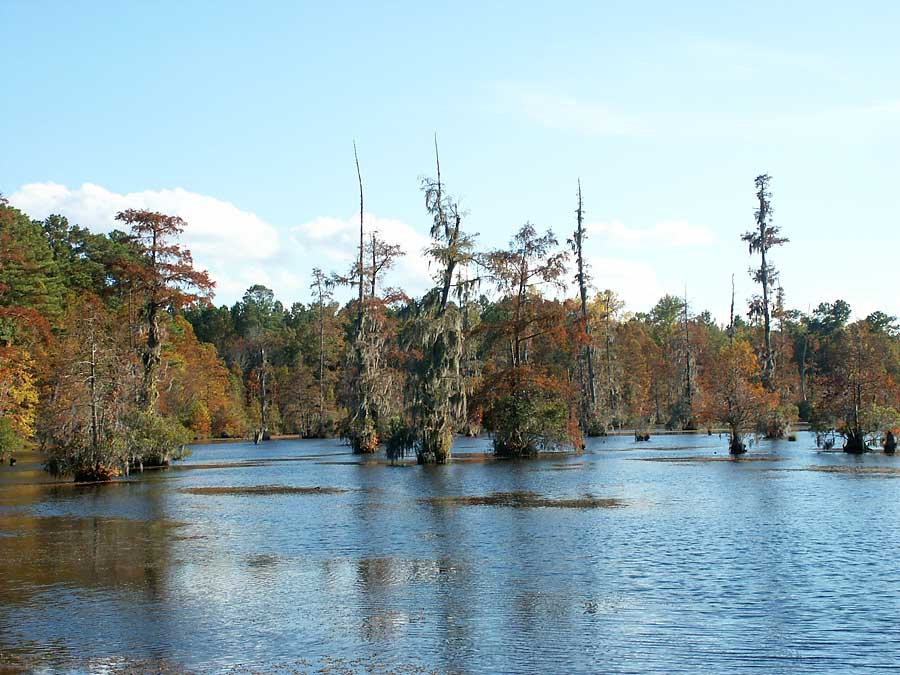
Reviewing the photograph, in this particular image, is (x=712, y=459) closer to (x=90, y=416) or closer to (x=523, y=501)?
(x=523, y=501)

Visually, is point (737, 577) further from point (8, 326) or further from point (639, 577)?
point (8, 326)

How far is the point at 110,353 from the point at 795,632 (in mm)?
33318

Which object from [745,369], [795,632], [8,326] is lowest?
[795,632]

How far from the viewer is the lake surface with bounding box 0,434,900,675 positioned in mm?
A: 12039

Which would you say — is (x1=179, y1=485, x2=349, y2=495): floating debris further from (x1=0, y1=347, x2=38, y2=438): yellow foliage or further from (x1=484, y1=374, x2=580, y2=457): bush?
(x1=0, y1=347, x2=38, y2=438): yellow foliage

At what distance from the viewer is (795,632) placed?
12805 millimetres

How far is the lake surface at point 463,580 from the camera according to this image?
12.0m

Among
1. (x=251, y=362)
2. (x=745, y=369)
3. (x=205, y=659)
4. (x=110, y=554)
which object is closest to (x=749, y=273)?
(x=745, y=369)

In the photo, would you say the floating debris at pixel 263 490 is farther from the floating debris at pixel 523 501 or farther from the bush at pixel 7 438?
the bush at pixel 7 438

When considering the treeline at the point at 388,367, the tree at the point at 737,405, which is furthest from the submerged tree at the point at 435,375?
the tree at the point at 737,405

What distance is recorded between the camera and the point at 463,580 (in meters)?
16.5

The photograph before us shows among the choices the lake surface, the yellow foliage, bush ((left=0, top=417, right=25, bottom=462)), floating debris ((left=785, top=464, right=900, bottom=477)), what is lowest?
the lake surface

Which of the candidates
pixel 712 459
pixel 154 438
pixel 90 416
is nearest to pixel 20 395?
pixel 154 438

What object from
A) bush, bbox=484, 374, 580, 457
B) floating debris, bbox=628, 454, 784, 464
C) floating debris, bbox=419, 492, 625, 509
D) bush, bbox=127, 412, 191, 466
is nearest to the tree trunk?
floating debris, bbox=628, 454, 784, 464
